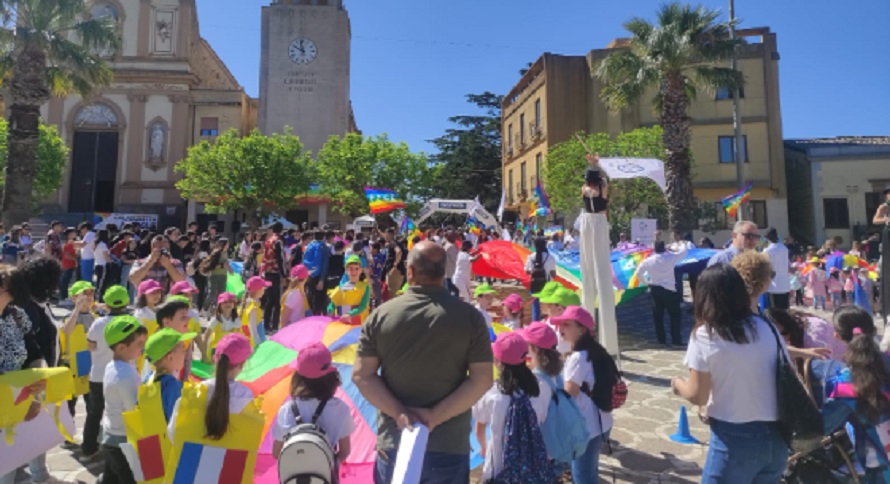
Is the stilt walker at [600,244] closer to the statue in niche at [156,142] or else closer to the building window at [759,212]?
the building window at [759,212]

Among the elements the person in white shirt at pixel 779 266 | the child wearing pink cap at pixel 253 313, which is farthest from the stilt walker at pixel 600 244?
the child wearing pink cap at pixel 253 313

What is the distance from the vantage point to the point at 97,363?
4.19 m

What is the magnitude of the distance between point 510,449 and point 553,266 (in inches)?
219

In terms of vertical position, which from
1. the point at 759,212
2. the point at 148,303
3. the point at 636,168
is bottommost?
the point at 148,303

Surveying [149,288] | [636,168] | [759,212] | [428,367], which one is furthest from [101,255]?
[759,212]

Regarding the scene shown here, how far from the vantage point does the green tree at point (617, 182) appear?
2425 centimetres

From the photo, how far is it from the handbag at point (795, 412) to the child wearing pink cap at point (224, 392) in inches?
105

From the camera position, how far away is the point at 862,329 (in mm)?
3227

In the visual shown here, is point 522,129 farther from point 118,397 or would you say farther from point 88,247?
point 118,397

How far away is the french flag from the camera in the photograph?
8.93 feet

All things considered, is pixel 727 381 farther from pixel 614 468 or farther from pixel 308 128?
pixel 308 128

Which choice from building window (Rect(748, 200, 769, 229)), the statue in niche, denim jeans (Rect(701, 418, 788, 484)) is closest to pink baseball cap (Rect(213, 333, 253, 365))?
denim jeans (Rect(701, 418, 788, 484))

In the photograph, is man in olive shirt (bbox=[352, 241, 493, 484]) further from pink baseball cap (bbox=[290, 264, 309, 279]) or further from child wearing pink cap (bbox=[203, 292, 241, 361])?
pink baseball cap (bbox=[290, 264, 309, 279])

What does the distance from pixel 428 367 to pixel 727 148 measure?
2993 cm
